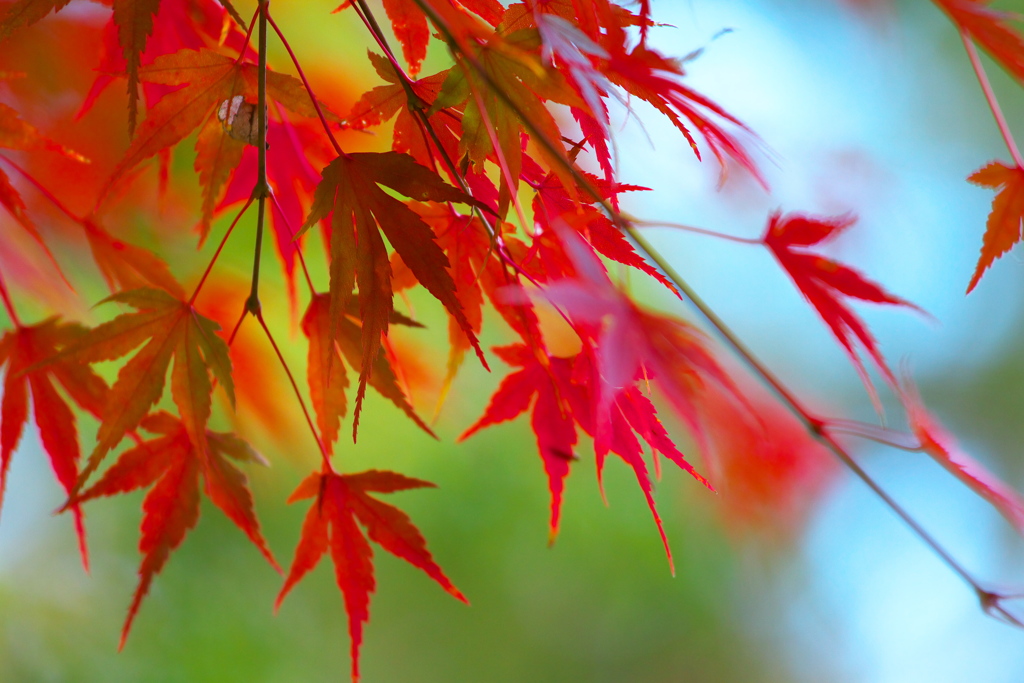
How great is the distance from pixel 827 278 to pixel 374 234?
0.72ft

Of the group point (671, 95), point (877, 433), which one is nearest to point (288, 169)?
point (671, 95)

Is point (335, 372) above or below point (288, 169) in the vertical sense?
below

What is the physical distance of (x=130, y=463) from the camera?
462 millimetres

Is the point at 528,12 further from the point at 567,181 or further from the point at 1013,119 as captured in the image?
the point at 1013,119

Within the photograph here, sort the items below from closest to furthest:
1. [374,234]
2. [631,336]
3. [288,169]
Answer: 1. [631,336]
2. [374,234]
3. [288,169]

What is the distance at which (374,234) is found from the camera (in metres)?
0.34

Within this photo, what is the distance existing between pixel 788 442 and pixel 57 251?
1696 mm

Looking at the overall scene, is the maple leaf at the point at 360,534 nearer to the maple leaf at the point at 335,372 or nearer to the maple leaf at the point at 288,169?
the maple leaf at the point at 335,372

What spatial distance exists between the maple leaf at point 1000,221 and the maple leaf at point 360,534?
35 cm

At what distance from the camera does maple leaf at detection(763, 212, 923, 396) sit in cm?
31

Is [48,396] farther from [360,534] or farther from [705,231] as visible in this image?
[705,231]

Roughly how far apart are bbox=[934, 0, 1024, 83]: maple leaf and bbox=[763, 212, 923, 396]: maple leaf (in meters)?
0.10

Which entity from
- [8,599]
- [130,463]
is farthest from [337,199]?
[8,599]

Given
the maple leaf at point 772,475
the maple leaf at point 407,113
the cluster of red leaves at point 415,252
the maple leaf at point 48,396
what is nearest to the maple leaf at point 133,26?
the cluster of red leaves at point 415,252
